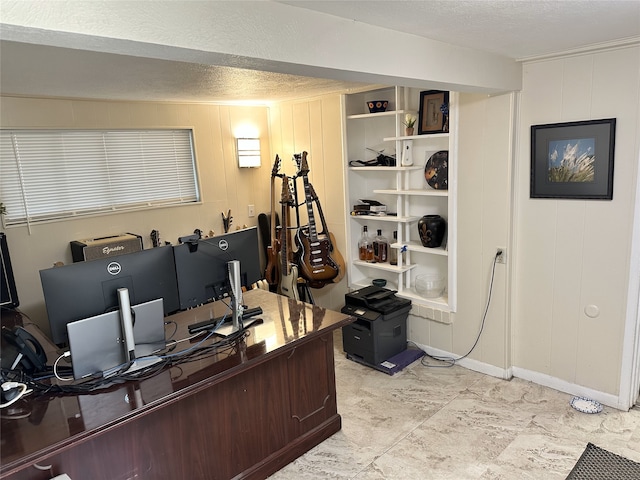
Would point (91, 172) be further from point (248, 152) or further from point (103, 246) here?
point (248, 152)

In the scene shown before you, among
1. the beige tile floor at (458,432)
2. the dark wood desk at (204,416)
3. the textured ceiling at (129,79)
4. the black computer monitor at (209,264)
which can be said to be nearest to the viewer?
the dark wood desk at (204,416)

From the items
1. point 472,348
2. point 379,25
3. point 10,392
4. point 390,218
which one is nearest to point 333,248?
point 390,218

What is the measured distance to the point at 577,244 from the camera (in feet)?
9.58

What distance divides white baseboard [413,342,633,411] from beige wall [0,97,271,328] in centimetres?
242

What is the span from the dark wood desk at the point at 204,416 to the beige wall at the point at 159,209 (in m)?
1.54

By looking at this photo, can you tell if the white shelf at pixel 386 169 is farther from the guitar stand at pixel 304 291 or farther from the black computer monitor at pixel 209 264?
the black computer monitor at pixel 209 264

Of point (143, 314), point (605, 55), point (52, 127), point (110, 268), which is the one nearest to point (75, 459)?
point (143, 314)

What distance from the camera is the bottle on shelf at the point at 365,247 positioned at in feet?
13.8

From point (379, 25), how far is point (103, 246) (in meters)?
2.72

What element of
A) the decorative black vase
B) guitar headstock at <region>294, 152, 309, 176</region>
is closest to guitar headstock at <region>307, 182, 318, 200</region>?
guitar headstock at <region>294, 152, 309, 176</region>

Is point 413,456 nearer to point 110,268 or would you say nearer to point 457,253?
point 457,253

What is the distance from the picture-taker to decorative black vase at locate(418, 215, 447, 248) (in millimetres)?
3570

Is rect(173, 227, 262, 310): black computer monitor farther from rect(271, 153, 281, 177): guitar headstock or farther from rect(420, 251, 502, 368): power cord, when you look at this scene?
rect(271, 153, 281, 177): guitar headstock

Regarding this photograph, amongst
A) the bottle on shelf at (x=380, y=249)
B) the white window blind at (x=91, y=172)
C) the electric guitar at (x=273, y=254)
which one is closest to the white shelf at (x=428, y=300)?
the bottle on shelf at (x=380, y=249)
